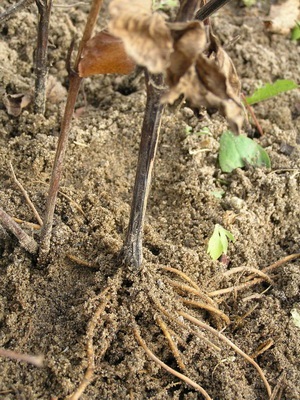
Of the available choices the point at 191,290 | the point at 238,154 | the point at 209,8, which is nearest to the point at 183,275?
the point at 191,290

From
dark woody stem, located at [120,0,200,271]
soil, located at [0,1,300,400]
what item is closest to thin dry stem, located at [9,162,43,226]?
soil, located at [0,1,300,400]

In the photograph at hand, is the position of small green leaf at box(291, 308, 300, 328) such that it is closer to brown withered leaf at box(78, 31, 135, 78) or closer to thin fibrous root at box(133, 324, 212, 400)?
thin fibrous root at box(133, 324, 212, 400)

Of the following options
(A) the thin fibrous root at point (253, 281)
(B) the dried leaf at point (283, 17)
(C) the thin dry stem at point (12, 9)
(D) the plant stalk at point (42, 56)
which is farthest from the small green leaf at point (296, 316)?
(B) the dried leaf at point (283, 17)

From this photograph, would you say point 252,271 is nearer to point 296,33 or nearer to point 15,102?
point 15,102

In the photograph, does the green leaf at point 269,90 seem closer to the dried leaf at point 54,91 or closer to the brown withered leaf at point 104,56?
the dried leaf at point 54,91

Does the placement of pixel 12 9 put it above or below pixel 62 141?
above

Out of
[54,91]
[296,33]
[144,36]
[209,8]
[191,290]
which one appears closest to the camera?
[144,36]
